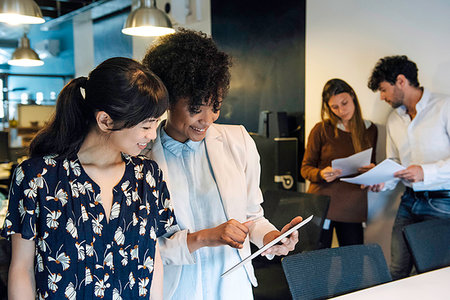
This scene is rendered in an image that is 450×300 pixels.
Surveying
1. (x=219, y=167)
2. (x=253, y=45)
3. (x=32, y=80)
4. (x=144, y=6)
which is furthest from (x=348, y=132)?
(x=32, y=80)

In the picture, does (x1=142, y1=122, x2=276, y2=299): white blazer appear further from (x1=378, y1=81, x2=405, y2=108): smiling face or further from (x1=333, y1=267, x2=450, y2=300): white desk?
(x1=378, y1=81, x2=405, y2=108): smiling face

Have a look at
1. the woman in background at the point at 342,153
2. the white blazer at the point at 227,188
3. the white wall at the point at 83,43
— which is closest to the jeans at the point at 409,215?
the woman in background at the point at 342,153

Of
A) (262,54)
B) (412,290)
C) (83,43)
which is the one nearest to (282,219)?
(412,290)

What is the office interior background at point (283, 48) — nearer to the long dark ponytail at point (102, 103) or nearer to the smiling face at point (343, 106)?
the smiling face at point (343, 106)

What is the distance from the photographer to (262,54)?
4.40 metres

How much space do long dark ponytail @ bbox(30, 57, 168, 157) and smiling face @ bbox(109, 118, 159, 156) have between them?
0.06ft

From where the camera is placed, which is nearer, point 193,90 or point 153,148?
point 193,90

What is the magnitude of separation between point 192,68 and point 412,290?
47.6 inches

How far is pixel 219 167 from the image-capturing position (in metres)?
1.46

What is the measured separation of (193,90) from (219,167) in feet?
0.94

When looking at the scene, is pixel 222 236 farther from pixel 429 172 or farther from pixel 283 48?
pixel 283 48

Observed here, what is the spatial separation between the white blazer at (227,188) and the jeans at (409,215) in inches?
67.0

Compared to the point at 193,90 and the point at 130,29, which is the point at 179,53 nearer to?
the point at 193,90

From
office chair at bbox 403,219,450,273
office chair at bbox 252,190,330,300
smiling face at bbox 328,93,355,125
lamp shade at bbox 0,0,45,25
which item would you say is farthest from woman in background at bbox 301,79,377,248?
lamp shade at bbox 0,0,45,25
